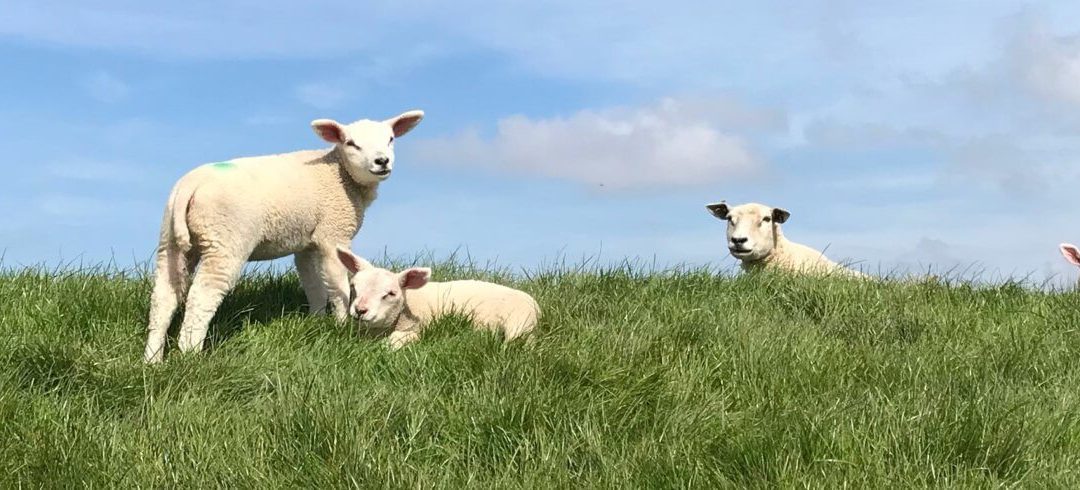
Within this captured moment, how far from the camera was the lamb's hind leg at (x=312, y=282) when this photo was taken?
7.82 m

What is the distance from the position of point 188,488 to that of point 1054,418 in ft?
13.6

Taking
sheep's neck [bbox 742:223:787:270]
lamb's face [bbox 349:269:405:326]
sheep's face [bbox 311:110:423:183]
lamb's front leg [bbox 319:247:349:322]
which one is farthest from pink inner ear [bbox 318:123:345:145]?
sheep's neck [bbox 742:223:787:270]

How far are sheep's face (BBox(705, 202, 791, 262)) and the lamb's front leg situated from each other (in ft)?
15.0

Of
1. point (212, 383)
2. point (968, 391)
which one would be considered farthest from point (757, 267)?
point (212, 383)

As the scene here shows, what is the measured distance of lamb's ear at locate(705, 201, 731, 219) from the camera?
36.8 feet

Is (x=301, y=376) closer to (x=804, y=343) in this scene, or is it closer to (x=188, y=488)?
(x=188, y=488)

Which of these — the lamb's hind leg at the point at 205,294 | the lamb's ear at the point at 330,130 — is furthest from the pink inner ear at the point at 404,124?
the lamb's hind leg at the point at 205,294

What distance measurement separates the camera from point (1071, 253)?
10672 mm

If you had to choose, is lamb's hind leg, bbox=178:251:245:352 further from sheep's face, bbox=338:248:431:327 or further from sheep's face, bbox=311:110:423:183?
sheep's face, bbox=311:110:423:183

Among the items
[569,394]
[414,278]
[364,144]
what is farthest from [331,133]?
[569,394]

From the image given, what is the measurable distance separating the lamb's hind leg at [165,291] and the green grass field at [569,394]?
19 cm

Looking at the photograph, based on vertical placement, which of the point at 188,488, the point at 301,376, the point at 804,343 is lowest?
the point at 188,488

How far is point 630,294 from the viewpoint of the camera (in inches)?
333

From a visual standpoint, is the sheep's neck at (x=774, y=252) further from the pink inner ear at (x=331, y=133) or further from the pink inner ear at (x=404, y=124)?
the pink inner ear at (x=331, y=133)
